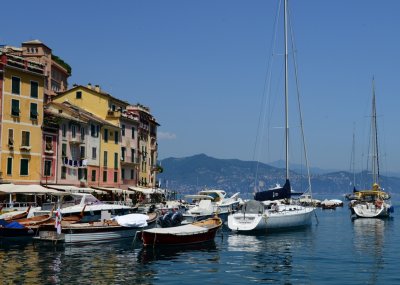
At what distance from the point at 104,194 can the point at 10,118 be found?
62.1 feet

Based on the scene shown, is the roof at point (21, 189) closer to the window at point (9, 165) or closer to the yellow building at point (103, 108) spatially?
the window at point (9, 165)

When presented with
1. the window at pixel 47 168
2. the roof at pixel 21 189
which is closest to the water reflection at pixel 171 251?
the roof at pixel 21 189

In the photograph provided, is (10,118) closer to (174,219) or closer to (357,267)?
(174,219)

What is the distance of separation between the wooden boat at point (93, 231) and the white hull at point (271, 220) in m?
8.47

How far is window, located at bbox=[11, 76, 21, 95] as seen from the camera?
5759cm

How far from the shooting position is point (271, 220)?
154ft

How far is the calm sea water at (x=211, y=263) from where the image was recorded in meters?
26.4

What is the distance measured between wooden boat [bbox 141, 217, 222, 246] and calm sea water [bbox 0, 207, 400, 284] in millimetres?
528

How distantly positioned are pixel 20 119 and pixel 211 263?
34.4 meters

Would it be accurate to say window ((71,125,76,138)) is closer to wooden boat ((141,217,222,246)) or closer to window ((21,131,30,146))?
window ((21,131,30,146))

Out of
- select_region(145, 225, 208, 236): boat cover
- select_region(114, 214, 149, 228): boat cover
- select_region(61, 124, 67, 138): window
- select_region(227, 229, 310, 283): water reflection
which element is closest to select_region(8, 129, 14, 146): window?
select_region(61, 124, 67, 138): window

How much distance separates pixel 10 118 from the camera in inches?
2253

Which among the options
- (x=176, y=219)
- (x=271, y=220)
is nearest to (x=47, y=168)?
(x=176, y=219)

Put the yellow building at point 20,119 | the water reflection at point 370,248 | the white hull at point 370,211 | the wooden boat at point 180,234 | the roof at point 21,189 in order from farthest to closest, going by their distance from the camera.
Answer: the white hull at point 370,211, the yellow building at point 20,119, the roof at point 21,189, the wooden boat at point 180,234, the water reflection at point 370,248
